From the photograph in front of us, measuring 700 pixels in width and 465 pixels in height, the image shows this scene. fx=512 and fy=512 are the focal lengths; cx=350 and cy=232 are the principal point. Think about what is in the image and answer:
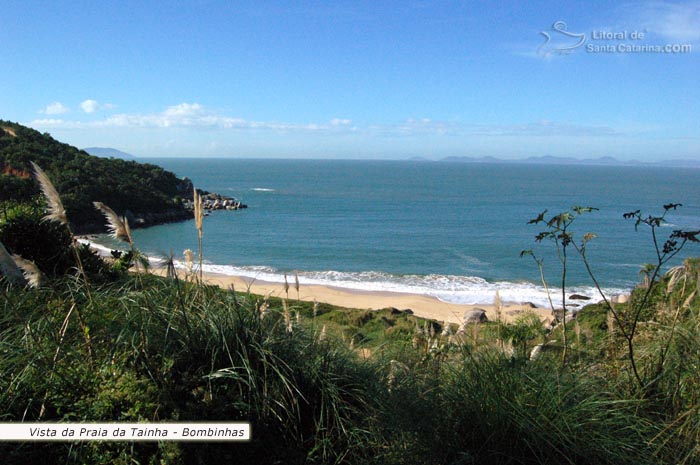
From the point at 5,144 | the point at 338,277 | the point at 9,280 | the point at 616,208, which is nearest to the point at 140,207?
the point at 5,144

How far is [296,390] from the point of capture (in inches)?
144

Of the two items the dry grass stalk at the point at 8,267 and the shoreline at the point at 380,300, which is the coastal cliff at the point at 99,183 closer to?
the shoreline at the point at 380,300

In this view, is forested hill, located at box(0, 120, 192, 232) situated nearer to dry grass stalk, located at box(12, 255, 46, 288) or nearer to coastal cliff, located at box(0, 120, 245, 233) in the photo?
coastal cliff, located at box(0, 120, 245, 233)

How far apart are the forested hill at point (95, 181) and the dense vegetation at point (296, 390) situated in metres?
39.1

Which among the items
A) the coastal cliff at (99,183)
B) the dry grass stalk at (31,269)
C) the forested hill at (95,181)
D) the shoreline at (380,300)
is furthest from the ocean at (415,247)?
the dry grass stalk at (31,269)

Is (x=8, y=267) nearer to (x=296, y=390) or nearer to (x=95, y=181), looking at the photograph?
(x=296, y=390)

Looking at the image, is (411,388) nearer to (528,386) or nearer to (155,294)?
(528,386)

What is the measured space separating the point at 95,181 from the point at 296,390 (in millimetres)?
56574

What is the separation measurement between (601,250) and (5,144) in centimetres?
5803

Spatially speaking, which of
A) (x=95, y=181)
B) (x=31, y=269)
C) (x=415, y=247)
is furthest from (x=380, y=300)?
(x=95, y=181)

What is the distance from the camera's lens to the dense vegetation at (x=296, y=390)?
3.29 meters

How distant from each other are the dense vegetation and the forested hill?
39.1 meters

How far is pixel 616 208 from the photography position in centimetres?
7456

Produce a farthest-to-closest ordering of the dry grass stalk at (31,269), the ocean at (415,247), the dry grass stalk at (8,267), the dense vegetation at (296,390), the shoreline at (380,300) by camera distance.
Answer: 1. the ocean at (415,247)
2. the shoreline at (380,300)
3. the dry grass stalk at (8,267)
4. the dry grass stalk at (31,269)
5. the dense vegetation at (296,390)
